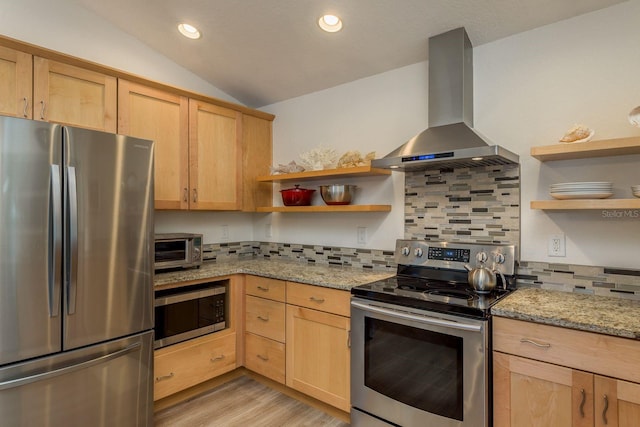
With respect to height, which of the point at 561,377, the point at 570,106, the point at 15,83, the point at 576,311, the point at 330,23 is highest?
the point at 330,23

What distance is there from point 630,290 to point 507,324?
0.73 m

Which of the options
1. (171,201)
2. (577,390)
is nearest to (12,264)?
A: (171,201)

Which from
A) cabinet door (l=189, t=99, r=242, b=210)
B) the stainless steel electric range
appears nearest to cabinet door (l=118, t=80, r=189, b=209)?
cabinet door (l=189, t=99, r=242, b=210)

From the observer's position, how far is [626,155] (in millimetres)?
1811

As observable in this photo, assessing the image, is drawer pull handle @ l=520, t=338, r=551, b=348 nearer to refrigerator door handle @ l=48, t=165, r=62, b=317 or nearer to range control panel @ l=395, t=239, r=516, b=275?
range control panel @ l=395, t=239, r=516, b=275

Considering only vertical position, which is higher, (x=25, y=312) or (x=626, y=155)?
(x=626, y=155)

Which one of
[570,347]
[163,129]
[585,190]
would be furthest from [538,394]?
[163,129]

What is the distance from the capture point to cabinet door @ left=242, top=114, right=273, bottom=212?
10.6 ft

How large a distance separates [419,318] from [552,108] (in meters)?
1.38

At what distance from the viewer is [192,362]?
2.47m

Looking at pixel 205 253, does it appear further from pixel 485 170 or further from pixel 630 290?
pixel 630 290

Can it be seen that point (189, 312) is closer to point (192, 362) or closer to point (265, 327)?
point (192, 362)

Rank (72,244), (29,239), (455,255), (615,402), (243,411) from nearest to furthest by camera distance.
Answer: (615,402), (29,239), (72,244), (455,255), (243,411)

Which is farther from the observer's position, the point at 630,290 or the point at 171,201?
the point at 171,201
